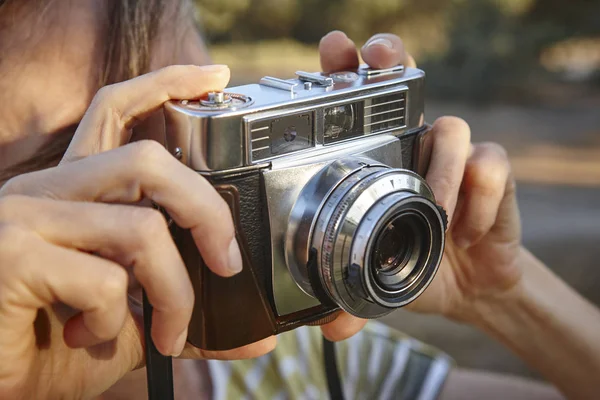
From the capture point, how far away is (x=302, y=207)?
61 centimetres

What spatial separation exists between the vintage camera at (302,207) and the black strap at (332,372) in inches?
9.8

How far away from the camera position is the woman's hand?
720 millimetres

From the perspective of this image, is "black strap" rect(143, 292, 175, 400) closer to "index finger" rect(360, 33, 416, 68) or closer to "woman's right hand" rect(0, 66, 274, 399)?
"woman's right hand" rect(0, 66, 274, 399)

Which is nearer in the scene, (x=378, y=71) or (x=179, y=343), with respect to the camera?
(x=179, y=343)

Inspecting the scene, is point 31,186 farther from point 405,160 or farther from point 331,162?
point 405,160

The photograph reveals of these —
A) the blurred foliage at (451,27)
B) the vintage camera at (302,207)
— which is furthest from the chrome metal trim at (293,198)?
the blurred foliage at (451,27)

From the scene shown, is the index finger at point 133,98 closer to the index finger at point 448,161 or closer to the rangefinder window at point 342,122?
the rangefinder window at point 342,122

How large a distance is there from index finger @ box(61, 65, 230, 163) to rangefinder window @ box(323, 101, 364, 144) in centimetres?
10

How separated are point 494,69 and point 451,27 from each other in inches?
12.0

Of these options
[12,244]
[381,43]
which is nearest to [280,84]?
[381,43]

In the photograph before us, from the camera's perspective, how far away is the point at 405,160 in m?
0.72

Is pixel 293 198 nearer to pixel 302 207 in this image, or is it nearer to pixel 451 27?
pixel 302 207

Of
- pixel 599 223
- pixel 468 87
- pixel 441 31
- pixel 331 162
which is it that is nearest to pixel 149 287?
pixel 331 162

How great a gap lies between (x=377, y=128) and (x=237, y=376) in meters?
0.40
